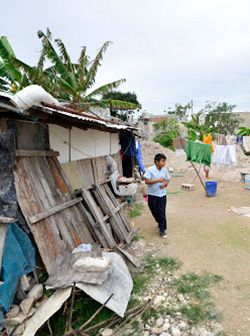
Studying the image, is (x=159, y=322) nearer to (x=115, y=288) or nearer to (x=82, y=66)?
(x=115, y=288)

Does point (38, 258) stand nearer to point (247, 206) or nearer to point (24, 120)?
point (24, 120)

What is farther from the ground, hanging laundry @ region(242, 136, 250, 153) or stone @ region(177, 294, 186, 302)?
hanging laundry @ region(242, 136, 250, 153)

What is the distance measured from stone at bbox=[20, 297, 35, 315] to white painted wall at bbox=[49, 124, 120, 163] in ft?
8.36

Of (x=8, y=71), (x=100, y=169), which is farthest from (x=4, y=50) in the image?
(x=100, y=169)

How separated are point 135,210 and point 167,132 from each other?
1780cm

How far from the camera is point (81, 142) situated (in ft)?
20.6

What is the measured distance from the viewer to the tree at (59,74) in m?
9.95

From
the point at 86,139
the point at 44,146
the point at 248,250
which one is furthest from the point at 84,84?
the point at 248,250

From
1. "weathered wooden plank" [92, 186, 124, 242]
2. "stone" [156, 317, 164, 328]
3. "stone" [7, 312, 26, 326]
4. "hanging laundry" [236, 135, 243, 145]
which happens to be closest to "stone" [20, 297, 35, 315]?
"stone" [7, 312, 26, 326]

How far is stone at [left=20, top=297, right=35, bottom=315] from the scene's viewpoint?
10.1 ft

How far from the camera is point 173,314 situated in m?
3.37

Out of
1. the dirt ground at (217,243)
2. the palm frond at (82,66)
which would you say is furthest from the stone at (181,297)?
the palm frond at (82,66)

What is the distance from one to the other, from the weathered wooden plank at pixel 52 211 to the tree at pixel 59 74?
6.28 meters

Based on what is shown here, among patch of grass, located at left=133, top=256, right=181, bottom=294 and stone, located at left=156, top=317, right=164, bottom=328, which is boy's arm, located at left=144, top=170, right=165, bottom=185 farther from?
stone, located at left=156, top=317, right=164, bottom=328
